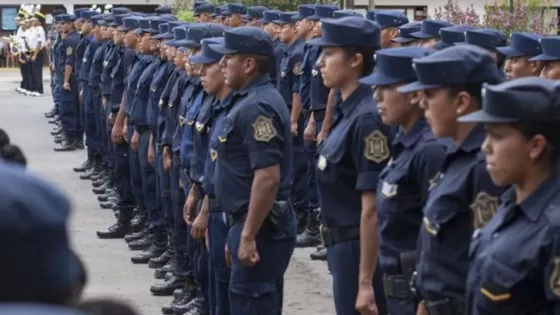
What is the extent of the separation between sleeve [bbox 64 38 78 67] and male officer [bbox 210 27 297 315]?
37.0 ft

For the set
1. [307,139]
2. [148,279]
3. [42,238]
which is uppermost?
[42,238]

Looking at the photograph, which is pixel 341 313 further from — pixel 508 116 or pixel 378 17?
pixel 378 17

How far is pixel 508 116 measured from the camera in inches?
148

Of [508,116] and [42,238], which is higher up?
[42,238]

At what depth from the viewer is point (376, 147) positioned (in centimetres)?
556

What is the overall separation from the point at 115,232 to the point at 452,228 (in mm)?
7927

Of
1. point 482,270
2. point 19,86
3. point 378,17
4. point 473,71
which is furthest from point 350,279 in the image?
point 19,86

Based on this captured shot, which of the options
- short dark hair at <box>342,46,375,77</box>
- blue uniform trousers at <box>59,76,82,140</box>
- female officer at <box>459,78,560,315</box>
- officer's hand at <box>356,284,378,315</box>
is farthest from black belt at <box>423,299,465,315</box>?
blue uniform trousers at <box>59,76,82,140</box>

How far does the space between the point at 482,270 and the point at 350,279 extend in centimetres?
198

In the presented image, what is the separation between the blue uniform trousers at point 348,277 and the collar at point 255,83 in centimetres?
121

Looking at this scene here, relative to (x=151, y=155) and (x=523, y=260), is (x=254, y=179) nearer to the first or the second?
(x=523, y=260)

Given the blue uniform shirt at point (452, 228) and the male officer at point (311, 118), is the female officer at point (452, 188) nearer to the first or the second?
the blue uniform shirt at point (452, 228)

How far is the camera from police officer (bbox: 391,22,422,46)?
367 inches

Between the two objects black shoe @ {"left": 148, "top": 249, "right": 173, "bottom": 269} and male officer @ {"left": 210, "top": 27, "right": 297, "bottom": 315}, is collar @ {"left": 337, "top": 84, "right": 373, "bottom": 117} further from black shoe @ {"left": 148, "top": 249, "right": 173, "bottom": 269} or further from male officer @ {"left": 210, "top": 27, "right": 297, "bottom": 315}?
black shoe @ {"left": 148, "top": 249, "right": 173, "bottom": 269}
